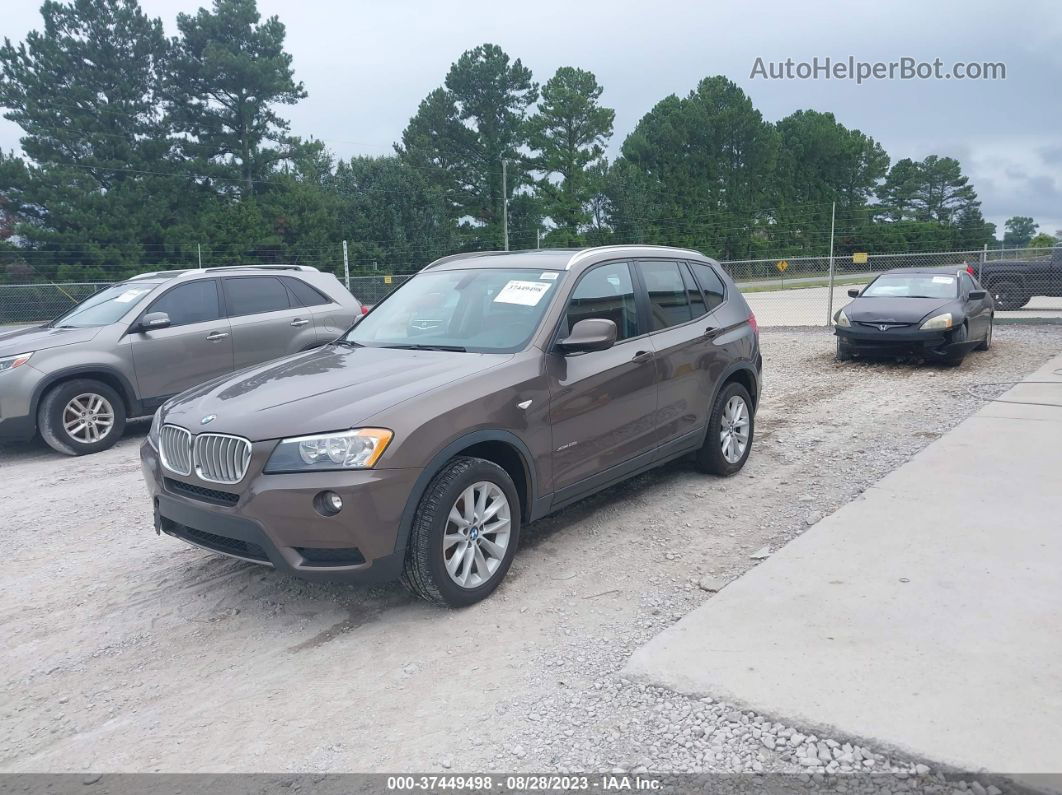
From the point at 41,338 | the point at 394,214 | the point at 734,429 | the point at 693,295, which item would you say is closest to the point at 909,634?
the point at 734,429

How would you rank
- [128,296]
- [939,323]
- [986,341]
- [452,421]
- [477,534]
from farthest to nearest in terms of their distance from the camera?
1. [986,341]
2. [939,323]
3. [128,296]
4. [477,534]
5. [452,421]

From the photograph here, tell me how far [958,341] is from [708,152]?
180 feet

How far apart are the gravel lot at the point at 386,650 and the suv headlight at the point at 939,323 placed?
17.4ft

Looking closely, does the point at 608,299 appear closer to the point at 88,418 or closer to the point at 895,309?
the point at 88,418

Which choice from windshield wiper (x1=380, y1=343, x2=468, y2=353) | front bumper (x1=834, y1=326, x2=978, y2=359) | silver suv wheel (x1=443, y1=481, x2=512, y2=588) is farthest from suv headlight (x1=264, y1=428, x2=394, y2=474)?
front bumper (x1=834, y1=326, x2=978, y2=359)

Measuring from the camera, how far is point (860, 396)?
976 centimetres

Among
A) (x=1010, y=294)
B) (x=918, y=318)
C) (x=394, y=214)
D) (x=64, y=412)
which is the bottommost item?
(x=64, y=412)

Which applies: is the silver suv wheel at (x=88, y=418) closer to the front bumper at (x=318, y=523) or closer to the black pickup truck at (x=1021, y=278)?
the front bumper at (x=318, y=523)

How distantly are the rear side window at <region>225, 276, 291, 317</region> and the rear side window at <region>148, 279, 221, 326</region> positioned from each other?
16cm

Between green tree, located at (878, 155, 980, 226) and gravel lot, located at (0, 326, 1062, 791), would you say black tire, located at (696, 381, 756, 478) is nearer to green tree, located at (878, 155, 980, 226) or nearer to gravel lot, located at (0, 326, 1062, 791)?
gravel lot, located at (0, 326, 1062, 791)

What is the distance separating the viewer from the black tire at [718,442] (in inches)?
240

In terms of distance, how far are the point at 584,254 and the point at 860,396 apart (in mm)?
5733

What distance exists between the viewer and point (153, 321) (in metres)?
8.14

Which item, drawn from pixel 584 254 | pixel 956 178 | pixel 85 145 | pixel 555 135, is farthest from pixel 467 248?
pixel 956 178
